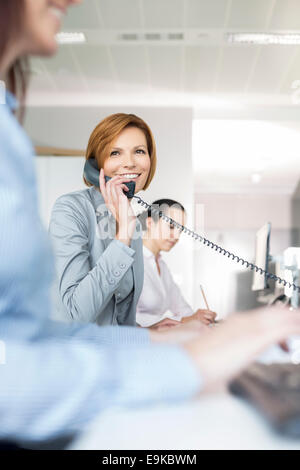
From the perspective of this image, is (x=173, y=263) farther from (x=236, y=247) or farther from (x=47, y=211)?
(x=47, y=211)

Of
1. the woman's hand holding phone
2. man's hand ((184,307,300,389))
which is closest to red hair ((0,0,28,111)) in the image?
man's hand ((184,307,300,389))

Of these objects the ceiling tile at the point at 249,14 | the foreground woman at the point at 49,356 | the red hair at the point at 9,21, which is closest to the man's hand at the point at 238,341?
the foreground woman at the point at 49,356

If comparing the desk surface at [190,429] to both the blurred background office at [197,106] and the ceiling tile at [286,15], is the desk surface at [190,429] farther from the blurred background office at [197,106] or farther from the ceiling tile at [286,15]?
the ceiling tile at [286,15]

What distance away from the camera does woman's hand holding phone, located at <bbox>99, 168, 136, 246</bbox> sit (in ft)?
2.57

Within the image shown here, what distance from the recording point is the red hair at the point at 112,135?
854 mm

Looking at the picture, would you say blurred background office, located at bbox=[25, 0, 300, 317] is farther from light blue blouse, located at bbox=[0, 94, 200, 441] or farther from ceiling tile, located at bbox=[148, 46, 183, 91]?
light blue blouse, located at bbox=[0, 94, 200, 441]

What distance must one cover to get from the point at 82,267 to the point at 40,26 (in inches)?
17.4

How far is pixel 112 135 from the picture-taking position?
0.86 m

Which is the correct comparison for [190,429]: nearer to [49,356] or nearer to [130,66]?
[49,356]

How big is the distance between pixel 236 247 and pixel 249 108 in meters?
0.33

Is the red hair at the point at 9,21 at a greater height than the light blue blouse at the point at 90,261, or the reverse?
the red hair at the point at 9,21

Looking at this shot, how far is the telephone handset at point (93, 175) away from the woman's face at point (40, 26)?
0.41 meters

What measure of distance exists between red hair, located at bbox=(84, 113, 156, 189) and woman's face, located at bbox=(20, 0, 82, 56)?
0.43 m
